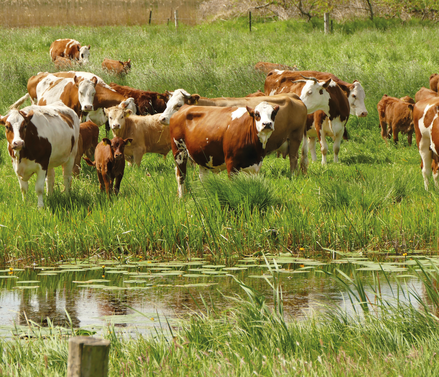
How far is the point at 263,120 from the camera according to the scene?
28.7 ft

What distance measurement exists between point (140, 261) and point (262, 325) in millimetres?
3084

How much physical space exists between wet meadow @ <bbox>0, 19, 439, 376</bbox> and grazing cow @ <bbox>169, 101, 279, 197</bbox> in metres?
0.53

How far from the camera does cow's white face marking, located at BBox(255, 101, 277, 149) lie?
8.70 m

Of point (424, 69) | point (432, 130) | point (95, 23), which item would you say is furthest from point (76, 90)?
point (95, 23)

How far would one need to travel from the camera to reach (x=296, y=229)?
7.21m

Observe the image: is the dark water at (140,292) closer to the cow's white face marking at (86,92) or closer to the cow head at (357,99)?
the cow's white face marking at (86,92)

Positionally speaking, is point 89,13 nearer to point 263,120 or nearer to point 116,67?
point 116,67

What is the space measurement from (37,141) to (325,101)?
7.06m

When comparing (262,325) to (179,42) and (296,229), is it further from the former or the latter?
(179,42)

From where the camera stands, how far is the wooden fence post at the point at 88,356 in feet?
7.28

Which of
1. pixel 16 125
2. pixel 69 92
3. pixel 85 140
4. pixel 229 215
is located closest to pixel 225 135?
pixel 229 215

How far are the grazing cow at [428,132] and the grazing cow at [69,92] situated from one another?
708cm

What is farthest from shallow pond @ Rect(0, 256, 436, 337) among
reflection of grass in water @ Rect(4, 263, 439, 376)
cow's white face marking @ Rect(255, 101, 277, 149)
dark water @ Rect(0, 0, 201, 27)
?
dark water @ Rect(0, 0, 201, 27)

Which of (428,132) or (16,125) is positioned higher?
(16,125)
